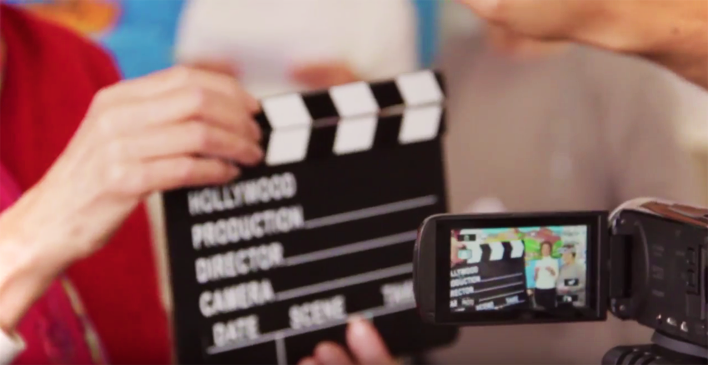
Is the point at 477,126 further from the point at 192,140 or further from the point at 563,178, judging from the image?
the point at 192,140

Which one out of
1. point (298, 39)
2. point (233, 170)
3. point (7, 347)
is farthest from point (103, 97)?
point (298, 39)

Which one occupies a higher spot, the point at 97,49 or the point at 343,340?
the point at 97,49

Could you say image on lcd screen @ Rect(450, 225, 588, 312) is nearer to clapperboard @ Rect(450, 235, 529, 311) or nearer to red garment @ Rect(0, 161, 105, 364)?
clapperboard @ Rect(450, 235, 529, 311)

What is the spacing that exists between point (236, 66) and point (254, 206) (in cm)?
59

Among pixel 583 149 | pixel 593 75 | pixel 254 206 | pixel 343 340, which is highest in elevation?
pixel 593 75

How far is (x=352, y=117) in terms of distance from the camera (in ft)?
3.28

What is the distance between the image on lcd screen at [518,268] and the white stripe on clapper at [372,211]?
34 cm

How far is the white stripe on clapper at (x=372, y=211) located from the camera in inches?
39.8

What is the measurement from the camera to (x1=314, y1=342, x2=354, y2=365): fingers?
1.01 m

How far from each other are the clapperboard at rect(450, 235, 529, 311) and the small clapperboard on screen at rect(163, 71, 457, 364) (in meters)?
0.34

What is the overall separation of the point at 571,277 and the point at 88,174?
525 mm

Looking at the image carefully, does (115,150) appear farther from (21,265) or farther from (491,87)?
(491,87)

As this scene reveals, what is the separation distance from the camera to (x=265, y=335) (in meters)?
1.00

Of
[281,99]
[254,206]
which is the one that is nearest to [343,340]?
[254,206]
